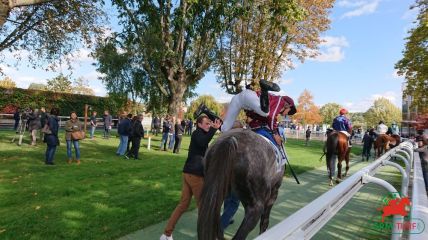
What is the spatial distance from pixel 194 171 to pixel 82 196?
391 cm

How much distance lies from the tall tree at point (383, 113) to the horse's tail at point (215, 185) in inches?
4330

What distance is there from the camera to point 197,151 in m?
5.34

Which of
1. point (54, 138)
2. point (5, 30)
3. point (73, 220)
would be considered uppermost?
point (5, 30)

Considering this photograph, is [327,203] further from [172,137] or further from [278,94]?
[172,137]

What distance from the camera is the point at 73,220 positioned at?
6.19 meters

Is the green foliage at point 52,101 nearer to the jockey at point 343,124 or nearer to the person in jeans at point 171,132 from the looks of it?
the person in jeans at point 171,132

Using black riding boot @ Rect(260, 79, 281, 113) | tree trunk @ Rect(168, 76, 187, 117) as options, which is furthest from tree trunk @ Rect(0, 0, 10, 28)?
tree trunk @ Rect(168, 76, 187, 117)

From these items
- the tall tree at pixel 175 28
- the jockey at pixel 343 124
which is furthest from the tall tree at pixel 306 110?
the jockey at pixel 343 124

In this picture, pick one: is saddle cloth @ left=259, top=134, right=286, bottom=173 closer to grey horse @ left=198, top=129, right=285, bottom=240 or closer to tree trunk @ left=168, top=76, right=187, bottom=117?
grey horse @ left=198, top=129, right=285, bottom=240

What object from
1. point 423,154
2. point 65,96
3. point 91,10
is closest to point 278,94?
point 423,154

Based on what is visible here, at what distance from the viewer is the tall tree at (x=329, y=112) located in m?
120

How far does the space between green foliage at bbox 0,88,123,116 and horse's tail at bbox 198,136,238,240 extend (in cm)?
3248

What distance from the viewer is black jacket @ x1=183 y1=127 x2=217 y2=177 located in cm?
521

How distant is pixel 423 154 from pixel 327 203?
327 inches
